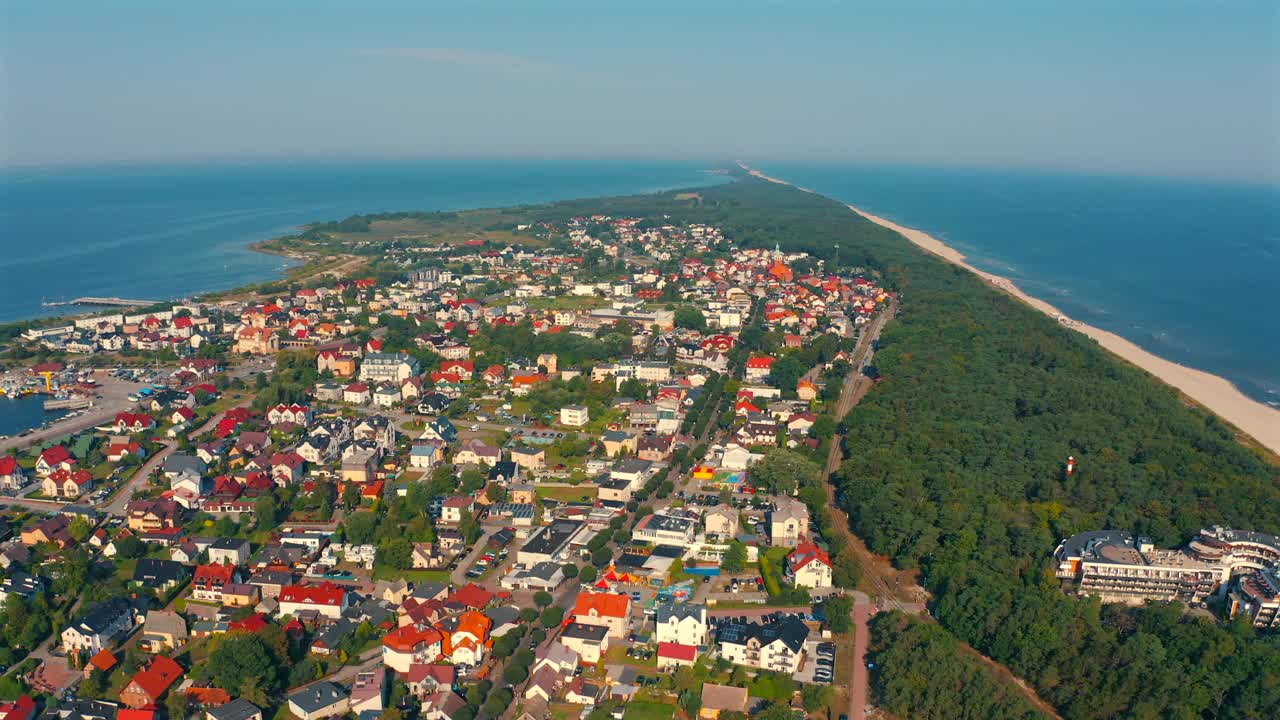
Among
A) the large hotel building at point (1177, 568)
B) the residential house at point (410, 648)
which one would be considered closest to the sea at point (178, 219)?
the residential house at point (410, 648)

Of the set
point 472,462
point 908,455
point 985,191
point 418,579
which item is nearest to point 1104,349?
point 908,455

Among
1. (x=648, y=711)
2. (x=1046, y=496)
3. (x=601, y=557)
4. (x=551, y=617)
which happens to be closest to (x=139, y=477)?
(x=601, y=557)

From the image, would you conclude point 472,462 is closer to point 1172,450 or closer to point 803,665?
point 803,665

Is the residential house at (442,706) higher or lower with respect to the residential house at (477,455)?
lower

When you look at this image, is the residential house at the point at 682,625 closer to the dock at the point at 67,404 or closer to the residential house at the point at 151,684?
the residential house at the point at 151,684

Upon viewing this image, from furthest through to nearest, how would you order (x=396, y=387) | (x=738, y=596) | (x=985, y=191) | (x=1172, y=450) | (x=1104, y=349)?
(x=985, y=191) → (x=1104, y=349) → (x=396, y=387) → (x=1172, y=450) → (x=738, y=596)

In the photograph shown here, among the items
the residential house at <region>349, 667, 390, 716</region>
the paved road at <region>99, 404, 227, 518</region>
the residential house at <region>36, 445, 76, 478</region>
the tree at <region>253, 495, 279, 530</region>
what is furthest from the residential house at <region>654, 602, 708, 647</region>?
the residential house at <region>36, 445, 76, 478</region>

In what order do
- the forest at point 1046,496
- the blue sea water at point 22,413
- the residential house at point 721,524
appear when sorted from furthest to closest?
the blue sea water at point 22,413 < the residential house at point 721,524 < the forest at point 1046,496
